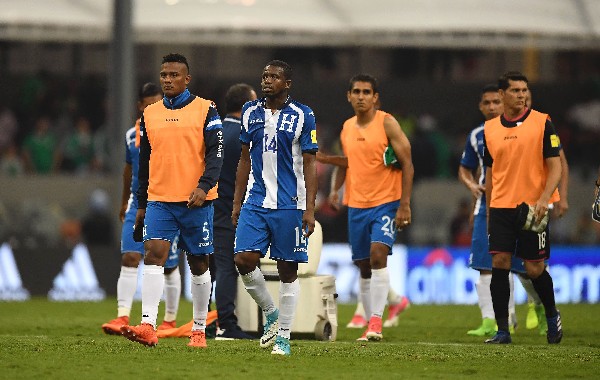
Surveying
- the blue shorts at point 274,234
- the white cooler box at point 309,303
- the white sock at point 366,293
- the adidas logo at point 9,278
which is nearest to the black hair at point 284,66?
the blue shorts at point 274,234

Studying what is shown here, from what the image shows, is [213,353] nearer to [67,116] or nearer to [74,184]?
[74,184]

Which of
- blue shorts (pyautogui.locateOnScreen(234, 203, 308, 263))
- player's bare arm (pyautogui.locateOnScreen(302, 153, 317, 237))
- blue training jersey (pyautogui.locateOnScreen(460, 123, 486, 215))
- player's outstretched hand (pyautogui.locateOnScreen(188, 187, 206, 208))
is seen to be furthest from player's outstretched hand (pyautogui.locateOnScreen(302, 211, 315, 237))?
blue training jersey (pyautogui.locateOnScreen(460, 123, 486, 215))

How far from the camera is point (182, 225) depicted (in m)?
10.7

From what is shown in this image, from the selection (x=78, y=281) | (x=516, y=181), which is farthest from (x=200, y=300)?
(x=78, y=281)

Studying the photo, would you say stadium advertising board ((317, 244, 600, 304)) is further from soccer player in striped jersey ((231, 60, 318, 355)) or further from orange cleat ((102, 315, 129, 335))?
soccer player in striped jersey ((231, 60, 318, 355))

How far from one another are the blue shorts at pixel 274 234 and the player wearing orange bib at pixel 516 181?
249 cm

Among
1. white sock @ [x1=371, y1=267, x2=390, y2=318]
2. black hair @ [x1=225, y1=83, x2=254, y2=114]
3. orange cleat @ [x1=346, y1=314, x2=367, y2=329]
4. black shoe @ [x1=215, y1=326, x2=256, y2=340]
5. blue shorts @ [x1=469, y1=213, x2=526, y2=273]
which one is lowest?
orange cleat @ [x1=346, y1=314, x2=367, y2=329]

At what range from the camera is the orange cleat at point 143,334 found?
10.0 metres

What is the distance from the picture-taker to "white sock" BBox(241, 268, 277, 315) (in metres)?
10.4

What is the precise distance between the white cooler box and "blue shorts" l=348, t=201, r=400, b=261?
0.40m

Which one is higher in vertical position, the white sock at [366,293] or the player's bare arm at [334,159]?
the player's bare arm at [334,159]

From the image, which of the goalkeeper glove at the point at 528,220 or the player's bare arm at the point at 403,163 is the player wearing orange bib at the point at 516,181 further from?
the player's bare arm at the point at 403,163

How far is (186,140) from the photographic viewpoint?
420 inches

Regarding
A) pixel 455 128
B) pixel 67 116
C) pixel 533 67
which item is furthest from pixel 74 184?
pixel 533 67
